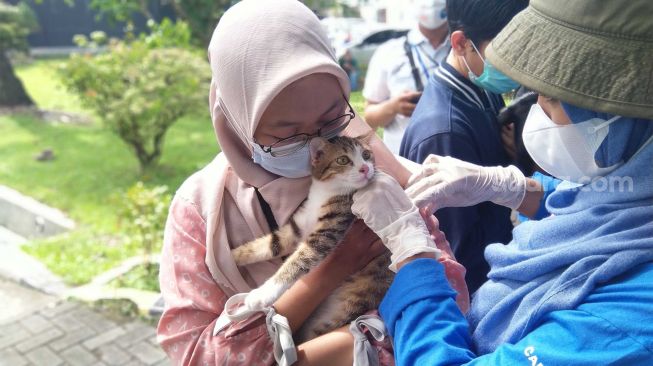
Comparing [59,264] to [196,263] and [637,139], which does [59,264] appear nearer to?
[196,263]

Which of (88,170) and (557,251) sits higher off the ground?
(557,251)

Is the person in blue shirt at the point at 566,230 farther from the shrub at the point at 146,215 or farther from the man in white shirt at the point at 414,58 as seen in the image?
the shrub at the point at 146,215

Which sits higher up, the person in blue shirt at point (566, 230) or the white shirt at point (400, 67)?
the person in blue shirt at point (566, 230)

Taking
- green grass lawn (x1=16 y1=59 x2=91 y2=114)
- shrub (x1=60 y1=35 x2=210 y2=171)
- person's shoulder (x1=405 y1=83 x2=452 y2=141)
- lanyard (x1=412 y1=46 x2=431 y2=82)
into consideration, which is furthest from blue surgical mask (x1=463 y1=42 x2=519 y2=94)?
green grass lawn (x1=16 y1=59 x2=91 y2=114)

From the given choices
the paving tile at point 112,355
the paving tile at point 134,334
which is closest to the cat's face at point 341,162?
the paving tile at point 112,355

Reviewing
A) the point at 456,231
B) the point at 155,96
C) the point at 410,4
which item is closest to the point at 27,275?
the point at 155,96

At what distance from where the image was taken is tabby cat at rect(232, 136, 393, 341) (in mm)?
1572

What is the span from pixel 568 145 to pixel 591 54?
252mm

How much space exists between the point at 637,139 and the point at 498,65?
1.16 feet

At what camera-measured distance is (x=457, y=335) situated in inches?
51.9

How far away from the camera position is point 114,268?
5.62 m

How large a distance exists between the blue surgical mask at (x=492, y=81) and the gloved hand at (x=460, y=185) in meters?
0.42

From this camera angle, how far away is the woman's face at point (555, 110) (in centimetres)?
129

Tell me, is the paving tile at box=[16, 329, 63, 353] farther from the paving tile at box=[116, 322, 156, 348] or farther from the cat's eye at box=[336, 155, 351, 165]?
the cat's eye at box=[336, 155, 351, 165]
